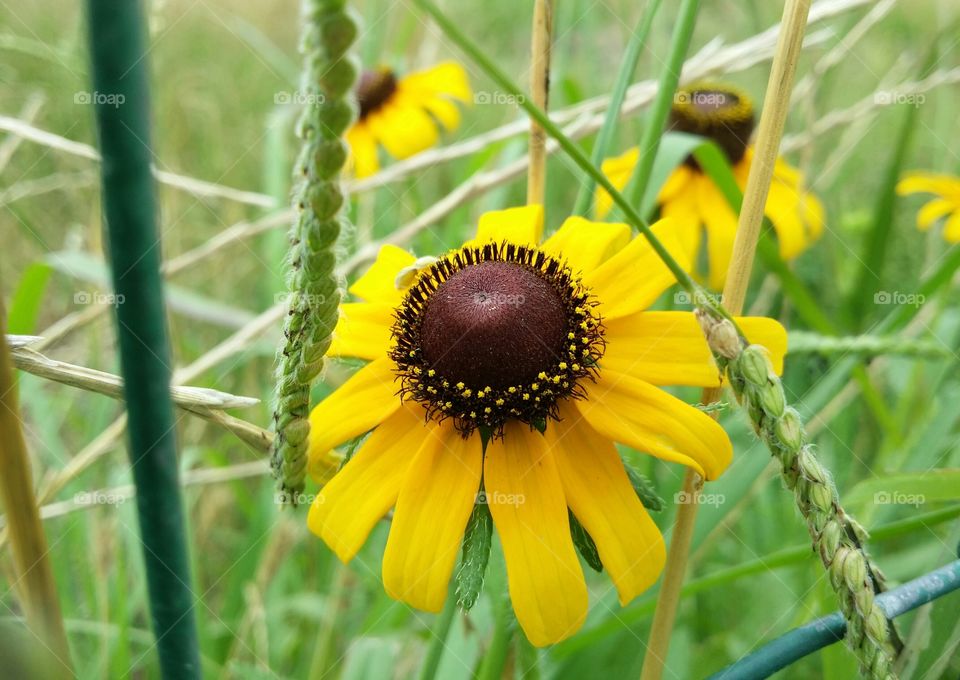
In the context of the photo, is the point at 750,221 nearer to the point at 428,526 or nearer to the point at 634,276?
the point at 634,276

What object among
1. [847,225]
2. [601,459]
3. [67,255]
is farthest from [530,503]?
[847,225]

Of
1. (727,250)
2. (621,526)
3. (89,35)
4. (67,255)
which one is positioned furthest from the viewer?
(727,250)

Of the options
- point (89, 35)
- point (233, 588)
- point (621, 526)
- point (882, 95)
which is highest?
point (882, 95)

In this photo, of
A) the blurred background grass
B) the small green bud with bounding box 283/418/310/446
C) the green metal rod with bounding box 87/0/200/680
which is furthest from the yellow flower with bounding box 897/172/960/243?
the green metal rod with bounding box 87/0/200/680

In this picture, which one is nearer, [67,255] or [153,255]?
[153,255]

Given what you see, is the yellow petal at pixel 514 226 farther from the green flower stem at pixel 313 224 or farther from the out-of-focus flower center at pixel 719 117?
the out-of-focus flower center at pixel 719 117

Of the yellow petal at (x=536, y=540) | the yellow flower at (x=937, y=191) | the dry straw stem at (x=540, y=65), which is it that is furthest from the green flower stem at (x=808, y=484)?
the yellow flower at (x=937, y=191)

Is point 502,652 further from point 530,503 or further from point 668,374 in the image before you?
point 668,374

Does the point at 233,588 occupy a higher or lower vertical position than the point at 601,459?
lower
